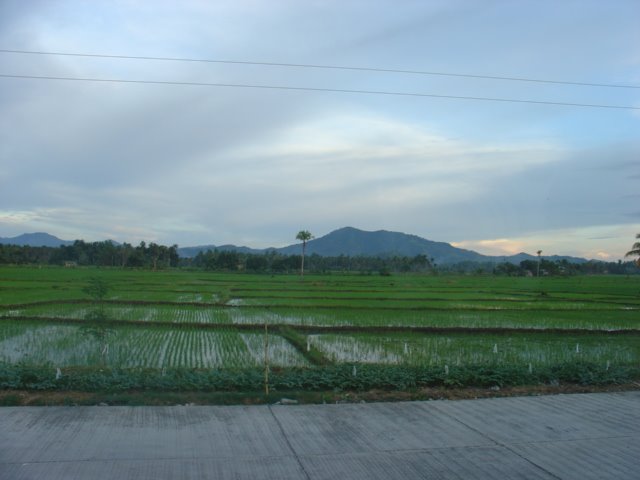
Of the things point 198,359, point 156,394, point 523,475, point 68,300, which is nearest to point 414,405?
point 523,475

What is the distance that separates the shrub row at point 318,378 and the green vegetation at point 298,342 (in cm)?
2

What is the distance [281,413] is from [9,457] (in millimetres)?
2875

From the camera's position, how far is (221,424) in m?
5.82

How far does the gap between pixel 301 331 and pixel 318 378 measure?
944cm

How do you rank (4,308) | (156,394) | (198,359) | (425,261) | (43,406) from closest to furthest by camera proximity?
1. (43,406)
2. (156,394)
3. (198,359)
4. (4,308)
5. (425,261)

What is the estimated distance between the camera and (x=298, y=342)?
14258 millimetres

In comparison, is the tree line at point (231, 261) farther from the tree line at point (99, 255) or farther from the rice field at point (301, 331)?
the rice field at point (301, 331)

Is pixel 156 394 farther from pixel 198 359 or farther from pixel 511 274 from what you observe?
pixel 511 274

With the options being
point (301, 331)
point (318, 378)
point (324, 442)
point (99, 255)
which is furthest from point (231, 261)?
point (324, 442)

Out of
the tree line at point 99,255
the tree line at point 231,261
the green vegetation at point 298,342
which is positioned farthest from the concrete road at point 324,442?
the tree line at point 99,255

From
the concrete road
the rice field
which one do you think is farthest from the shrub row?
the concrete road

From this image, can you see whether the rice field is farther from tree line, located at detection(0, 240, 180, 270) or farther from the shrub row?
tree line, located at detection(0, 240, 180, 270)

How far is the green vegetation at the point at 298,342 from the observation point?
7645 mm

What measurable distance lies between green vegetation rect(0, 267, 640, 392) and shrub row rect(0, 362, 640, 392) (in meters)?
0.02
